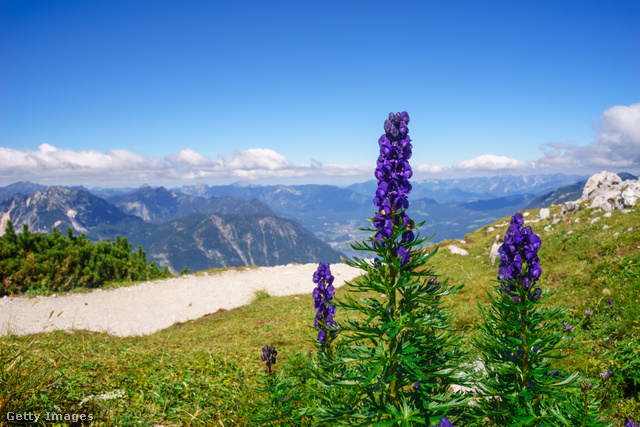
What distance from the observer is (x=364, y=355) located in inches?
108

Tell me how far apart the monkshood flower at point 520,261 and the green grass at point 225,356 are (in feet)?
1.81

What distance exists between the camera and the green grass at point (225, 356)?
4.89m

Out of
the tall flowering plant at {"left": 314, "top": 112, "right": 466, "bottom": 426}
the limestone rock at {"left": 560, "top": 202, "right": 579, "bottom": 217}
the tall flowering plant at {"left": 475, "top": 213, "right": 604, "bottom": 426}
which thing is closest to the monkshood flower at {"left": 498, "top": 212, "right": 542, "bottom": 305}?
the tall flowering plant at {"left": 475, "top": 213, "right": 604, "bottom": 426}

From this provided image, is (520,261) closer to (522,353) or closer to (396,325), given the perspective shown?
(522,353)

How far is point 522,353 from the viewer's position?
286 centimetres

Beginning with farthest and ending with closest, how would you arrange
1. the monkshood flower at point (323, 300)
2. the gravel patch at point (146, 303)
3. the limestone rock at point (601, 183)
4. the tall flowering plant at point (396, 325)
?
1. the limestone rock at point (601, 183)
2. the gravel patch at point (146, 303)
3. the monkshood flower at point (323, 300)
4. the tall flowering plant at point (396, 325)

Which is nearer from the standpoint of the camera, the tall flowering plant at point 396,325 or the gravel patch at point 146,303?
the tall flowering plant at point 396,325

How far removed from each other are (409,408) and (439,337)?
67 cm

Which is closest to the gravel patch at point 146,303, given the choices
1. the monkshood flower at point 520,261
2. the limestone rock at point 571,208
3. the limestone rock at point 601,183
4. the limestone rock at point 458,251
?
the limestone rock at point 458,251

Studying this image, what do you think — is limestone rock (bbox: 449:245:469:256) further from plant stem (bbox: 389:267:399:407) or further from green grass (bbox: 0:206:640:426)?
plant stem (bbox: 389:267:399:407)

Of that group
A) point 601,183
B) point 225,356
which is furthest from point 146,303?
point 601,183

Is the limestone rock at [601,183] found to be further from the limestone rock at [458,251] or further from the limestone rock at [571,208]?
the limestone rock at [458,251]

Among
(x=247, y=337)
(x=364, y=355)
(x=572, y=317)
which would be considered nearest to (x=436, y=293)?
(x=364, y=355)

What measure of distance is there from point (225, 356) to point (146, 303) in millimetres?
13434
